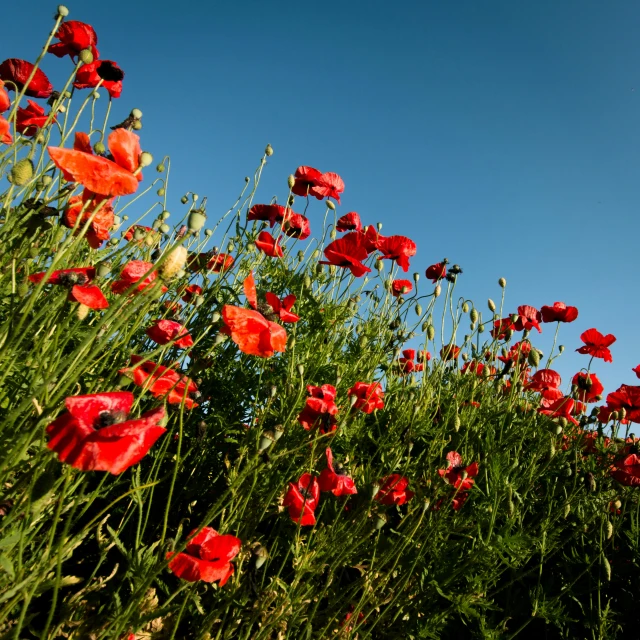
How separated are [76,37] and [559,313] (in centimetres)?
347

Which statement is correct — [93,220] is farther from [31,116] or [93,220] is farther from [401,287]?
[401,287]

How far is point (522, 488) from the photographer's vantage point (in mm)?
3023

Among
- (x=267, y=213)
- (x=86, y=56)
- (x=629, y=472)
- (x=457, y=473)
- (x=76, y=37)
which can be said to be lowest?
(x=457, y=473)

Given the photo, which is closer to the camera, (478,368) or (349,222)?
(349,222)

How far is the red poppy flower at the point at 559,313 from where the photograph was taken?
3.62 meters

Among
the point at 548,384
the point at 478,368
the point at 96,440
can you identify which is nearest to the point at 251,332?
the point at 96,440

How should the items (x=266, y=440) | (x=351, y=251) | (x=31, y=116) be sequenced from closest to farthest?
(x=266, y=440), (x=31, y=116), (x=351, y=251)

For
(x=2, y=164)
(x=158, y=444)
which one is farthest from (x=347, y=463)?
(x=2, y=164)

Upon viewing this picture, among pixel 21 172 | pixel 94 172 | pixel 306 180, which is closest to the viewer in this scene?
pixel 94 172

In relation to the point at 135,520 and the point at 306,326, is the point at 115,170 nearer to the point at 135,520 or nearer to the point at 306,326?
the point at 135,520

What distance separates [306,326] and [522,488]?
1688 mm

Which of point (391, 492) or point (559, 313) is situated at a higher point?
point (559, 313)

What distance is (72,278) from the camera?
1.32 metres

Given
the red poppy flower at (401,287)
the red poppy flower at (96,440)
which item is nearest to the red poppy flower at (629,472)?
the red poppy flower at (401,287)
